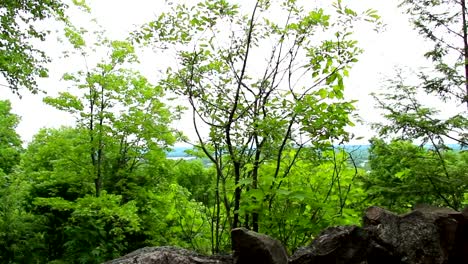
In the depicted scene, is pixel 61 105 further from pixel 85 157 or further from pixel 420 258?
pixel 420 258

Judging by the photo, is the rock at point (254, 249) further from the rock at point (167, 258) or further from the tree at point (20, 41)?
the tree at point (20, 41)

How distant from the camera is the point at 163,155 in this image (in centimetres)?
1138

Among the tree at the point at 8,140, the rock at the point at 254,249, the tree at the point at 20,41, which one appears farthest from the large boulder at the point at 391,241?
the tree at the point at 8,140

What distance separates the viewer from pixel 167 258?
299cm

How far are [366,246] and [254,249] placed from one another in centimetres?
85

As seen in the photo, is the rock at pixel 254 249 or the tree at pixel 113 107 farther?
the tree at pixel 113 107

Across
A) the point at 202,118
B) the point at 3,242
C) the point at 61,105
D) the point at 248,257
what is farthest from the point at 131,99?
the point at 248,257

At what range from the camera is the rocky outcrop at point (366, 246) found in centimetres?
299

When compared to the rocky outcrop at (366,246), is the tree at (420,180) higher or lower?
higher

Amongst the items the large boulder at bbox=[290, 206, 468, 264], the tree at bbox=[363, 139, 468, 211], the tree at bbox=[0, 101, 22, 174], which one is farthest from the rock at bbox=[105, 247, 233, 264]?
the tree at bbox=[0, 101, 22, 174]

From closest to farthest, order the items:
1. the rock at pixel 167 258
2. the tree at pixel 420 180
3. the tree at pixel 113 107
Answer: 1. the rock at pixel 167 258
2. the tree at pixel 420 180
3. the tree at pixel 113 107

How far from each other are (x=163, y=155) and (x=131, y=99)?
5.62 ft

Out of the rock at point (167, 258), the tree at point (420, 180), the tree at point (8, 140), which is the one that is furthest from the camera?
the tree at point (8, 140)

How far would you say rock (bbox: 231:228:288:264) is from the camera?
2965mm
